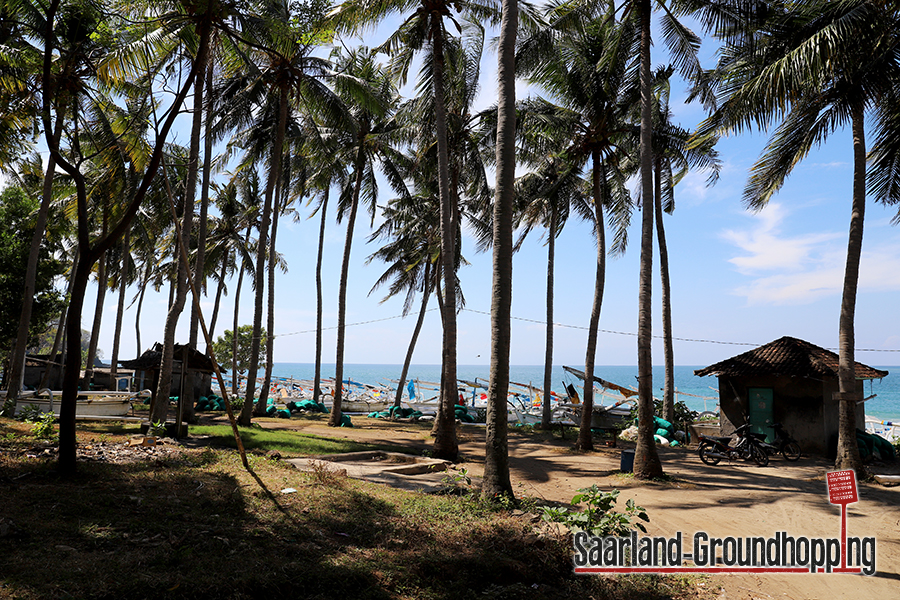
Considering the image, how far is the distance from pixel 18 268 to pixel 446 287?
18267 mm

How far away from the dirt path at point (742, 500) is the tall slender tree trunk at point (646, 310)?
21.9 inches

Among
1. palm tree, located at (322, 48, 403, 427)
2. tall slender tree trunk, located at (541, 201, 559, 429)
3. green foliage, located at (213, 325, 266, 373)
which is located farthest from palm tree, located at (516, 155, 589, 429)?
green foliage, located at (213, 325, 266, 373)

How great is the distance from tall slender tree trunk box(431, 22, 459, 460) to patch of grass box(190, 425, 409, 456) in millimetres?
1254

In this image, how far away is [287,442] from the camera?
1269cm

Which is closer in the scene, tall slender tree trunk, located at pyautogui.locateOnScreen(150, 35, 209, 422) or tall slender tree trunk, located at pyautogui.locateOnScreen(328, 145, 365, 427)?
tall slender tree trunk, located at pyautogui.locateOnScreen(150, 35, 209, 422)

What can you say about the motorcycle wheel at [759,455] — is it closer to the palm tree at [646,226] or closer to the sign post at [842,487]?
the palm tree at [646,226]

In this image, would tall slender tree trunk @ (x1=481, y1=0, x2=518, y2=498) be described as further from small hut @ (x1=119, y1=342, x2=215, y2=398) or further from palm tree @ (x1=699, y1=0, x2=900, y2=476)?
small hut @ (x1=119, y1=342, x2=215, y2=398)

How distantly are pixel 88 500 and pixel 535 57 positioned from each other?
13793 millimetres

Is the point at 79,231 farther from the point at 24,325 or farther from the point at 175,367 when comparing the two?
the point at 175,367

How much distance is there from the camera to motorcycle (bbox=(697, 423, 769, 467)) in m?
13.5

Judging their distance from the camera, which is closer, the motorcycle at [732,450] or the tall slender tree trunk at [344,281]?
the motorcycle at [732,450]

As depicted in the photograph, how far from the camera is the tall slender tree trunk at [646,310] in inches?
432

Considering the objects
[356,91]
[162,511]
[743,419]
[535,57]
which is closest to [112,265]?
[356,91]

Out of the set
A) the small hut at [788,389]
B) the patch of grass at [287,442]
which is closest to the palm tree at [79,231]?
the patch of grass at [287,442]
